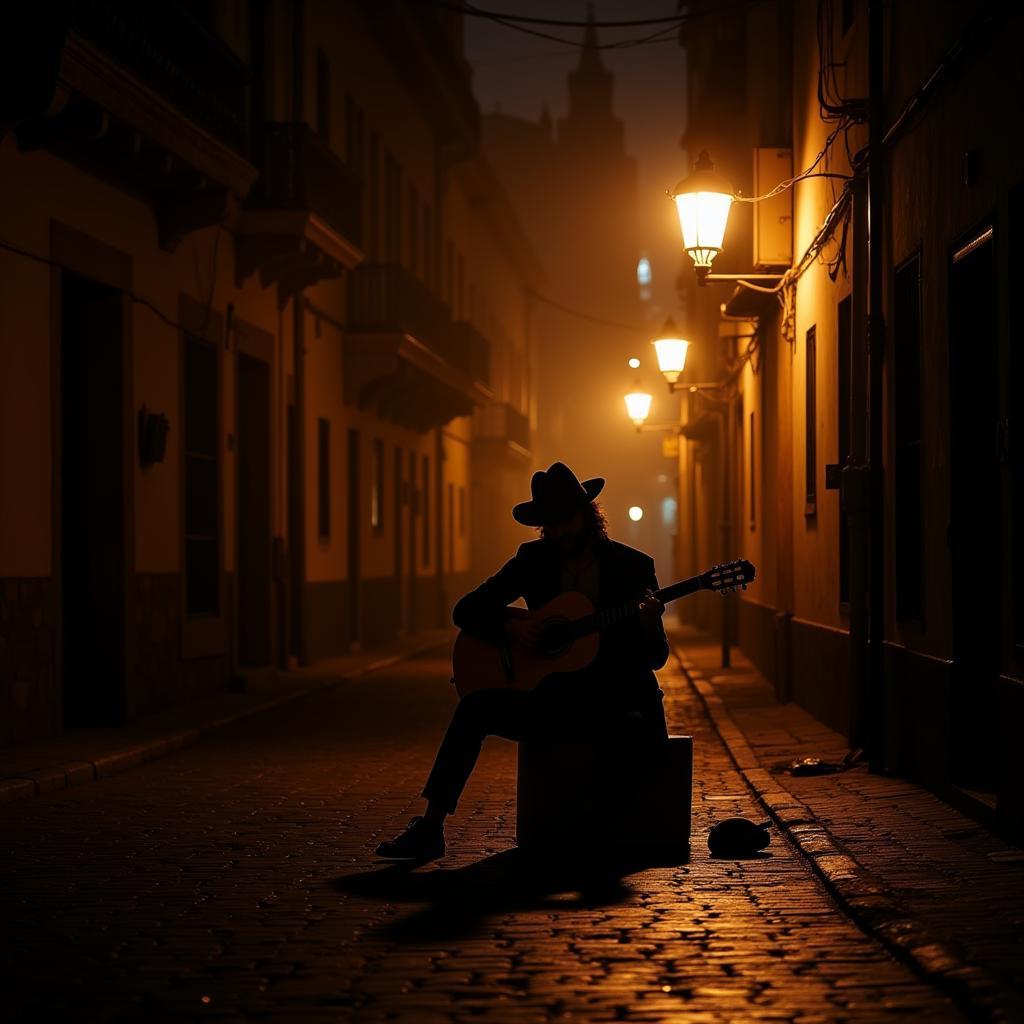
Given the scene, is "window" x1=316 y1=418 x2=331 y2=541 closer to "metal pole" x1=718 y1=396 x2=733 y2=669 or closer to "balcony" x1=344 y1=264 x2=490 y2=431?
"balcony" x1=344 y1=264 x2=490 y2=431

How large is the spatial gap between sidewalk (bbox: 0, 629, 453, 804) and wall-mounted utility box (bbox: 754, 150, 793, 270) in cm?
588

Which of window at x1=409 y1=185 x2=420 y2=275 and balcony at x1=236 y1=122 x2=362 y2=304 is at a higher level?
window at x1=409 y1=185 x2=420 y2=275

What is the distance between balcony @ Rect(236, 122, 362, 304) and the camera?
2016 cm

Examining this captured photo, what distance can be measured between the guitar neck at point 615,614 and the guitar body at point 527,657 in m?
0.03

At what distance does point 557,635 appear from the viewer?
27.7ft

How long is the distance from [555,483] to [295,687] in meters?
11.4

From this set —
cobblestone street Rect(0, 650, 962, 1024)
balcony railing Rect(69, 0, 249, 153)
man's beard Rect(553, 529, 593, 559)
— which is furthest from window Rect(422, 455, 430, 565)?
man's beard Rect(553, 529, 593, 559)

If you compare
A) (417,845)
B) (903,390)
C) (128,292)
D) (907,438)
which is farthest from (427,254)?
(417,845)

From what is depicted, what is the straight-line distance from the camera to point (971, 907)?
6.93 meters

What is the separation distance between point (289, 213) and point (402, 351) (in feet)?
23.1

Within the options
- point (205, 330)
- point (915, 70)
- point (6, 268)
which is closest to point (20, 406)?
point (6, 268)

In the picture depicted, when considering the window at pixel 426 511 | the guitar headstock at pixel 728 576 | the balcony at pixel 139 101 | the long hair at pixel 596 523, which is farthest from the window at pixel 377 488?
the guitar headstock at pixel 728 576

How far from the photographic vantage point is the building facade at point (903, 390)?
8.92m

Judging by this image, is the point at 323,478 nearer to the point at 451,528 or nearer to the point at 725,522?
the point at 725,522
